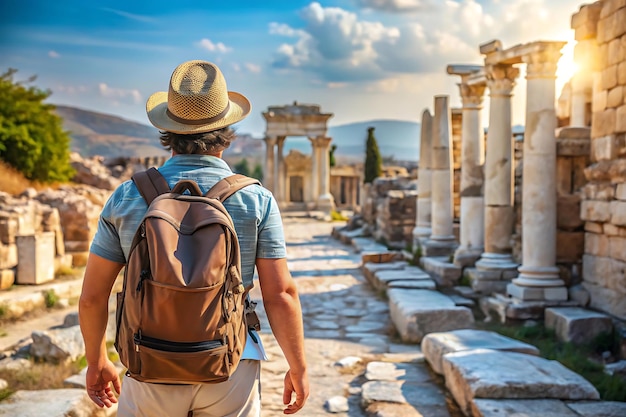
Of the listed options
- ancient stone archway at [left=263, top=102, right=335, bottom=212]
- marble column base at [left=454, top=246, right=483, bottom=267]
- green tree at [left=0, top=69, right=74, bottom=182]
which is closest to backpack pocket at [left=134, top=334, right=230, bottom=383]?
marble column base at [left=454, top=246, right=483, bottom=267]

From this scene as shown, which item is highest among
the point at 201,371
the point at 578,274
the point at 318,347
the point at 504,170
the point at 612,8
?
the point at 612,8

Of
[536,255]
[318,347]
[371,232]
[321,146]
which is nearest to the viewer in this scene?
[318,347]

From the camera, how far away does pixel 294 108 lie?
108 ft

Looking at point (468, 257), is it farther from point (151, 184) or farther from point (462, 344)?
point (151, 184)

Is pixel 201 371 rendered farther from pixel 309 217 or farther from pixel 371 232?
pixel 309 217

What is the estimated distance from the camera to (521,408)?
4840 mm

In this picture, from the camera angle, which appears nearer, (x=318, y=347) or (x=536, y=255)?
(x=318, y=347)

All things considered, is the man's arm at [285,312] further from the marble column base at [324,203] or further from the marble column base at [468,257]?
the marble column base at [324,203]

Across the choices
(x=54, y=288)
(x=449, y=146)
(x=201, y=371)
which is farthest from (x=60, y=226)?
(x=201, y=371)

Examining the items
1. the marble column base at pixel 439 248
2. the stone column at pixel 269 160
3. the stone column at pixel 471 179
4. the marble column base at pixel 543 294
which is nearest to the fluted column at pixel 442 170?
the marble column base at pixel 439 248

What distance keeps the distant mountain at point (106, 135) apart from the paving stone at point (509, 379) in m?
114

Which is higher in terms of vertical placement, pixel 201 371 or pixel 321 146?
pixel 321 146

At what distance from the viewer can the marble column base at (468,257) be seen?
36.6 ft

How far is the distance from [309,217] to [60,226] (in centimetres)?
1743
